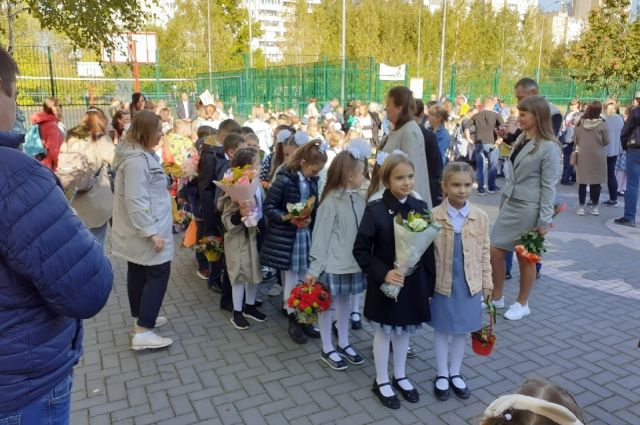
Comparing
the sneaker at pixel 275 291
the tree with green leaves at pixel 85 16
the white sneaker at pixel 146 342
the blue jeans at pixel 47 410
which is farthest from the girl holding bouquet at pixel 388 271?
the tree with green leaves at pixel 85 16

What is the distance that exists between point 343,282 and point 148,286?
1.62m

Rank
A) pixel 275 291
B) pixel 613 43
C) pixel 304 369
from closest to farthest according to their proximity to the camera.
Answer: pixel 304 369, pixel 275 291, pixel 613 43

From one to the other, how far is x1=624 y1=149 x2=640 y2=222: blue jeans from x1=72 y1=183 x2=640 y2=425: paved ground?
3.24 meters

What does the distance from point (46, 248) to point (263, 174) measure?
507cm

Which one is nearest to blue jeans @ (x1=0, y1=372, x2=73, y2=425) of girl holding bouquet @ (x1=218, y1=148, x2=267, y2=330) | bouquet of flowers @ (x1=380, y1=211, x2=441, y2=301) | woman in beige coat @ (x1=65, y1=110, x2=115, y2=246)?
bouquet of flowers @ (x1=380, y1=211, x2=441, y2=301)

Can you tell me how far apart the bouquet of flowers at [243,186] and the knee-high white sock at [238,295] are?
64 centimetres

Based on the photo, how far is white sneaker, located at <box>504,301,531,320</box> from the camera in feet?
17.8

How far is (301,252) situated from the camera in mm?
4863

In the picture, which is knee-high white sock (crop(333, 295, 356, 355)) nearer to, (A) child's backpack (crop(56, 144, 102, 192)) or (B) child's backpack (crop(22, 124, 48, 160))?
(A) child's backpack (crop(56, 144, 102, 192))

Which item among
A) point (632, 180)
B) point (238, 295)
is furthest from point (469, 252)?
point (632, 180)

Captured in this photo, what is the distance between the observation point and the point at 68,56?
18.9 m

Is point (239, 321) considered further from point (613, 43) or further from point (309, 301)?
point (613, 43)

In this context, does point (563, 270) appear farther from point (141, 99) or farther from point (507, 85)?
point (507, 85)

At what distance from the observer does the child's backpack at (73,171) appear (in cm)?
398
